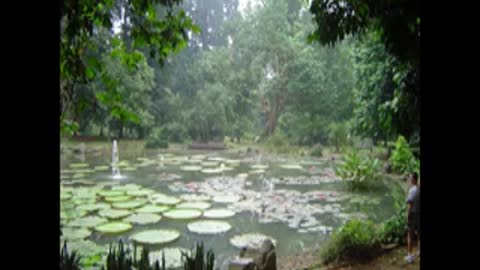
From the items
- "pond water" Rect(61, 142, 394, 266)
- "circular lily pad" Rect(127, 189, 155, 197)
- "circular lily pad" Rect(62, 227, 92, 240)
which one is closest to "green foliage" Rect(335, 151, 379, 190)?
"pond water" Rect(61, 142, 394, 266)

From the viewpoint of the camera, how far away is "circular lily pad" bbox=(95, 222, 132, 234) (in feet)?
16.5

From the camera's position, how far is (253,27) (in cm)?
2127

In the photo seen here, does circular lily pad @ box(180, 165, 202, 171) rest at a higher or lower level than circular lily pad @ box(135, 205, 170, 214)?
higher

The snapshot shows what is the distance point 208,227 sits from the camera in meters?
5.32

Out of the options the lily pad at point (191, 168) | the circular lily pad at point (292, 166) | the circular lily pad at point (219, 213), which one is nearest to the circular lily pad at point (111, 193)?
the circular lily pad at point (219, 213)

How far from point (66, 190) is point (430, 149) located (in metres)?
8.14

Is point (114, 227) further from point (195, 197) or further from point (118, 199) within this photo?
point (195, 197)

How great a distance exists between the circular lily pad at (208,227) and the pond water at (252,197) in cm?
11

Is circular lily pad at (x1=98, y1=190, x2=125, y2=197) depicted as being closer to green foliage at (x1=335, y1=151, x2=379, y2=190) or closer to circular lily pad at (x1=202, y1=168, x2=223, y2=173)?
circular lily pad at (x1=202, y1=168, x2=223, y2=173)

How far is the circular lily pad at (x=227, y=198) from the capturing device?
7029mm

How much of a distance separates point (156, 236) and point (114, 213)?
Result: 1.52 m

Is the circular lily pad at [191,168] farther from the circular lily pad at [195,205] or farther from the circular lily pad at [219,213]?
the circular lily pad at [219,213]

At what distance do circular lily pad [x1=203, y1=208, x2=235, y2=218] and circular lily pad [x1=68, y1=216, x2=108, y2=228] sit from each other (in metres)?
1.76

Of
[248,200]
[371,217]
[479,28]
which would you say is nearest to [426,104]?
[479,28]
